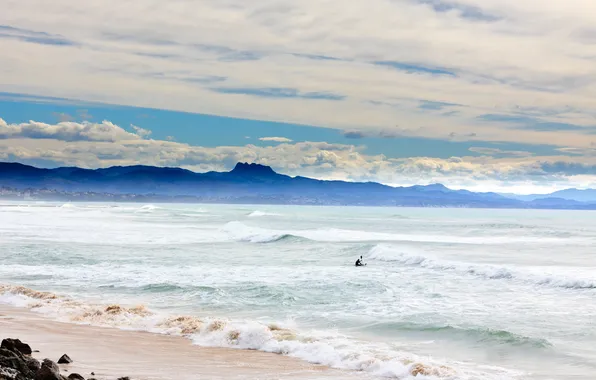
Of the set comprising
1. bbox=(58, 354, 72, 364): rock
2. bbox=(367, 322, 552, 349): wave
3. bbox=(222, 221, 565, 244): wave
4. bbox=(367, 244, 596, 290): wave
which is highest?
bbox=(58, 354, 72, 364): rock

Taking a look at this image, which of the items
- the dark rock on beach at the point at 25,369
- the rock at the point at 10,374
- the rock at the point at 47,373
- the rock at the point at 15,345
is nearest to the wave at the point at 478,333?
the rock at the point at 15,345

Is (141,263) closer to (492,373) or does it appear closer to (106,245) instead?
(106,245)

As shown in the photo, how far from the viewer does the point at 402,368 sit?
40.8 feet

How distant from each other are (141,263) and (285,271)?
7155mm

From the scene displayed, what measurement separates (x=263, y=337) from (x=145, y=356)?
112 inches

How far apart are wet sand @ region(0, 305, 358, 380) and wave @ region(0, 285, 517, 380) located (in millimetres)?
468

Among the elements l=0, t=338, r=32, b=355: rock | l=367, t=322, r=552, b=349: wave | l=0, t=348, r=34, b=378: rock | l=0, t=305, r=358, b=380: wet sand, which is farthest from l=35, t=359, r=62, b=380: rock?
l=367, t=322, r=552, b=349: wave

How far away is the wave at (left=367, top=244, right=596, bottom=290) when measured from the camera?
25484 millimetres

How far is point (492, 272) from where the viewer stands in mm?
28891

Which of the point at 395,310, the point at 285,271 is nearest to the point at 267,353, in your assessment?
the point at 395,310

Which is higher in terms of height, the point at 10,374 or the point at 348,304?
the point at 10,374

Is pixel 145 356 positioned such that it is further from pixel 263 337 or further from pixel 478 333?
pixel 478 333

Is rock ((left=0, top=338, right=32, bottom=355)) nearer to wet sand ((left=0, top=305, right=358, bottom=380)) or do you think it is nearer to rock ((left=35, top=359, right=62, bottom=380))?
wet sand ((left=0, top=305, right=358, bottom=380))

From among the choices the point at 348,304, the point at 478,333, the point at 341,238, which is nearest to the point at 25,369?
the point at 478,333
